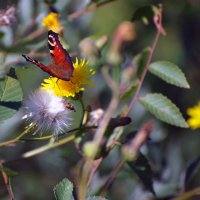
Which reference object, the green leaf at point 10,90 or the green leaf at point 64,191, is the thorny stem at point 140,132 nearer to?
the green leaf at point 64,191

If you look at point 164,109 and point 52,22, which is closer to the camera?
point 164,109

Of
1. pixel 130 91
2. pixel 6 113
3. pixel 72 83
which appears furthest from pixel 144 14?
pixel 6 113

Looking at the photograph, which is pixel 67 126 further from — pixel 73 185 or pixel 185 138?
pixel 185 138

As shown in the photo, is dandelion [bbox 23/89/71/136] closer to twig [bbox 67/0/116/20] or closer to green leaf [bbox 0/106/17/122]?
green leaf [bbox 0/106/17/122]

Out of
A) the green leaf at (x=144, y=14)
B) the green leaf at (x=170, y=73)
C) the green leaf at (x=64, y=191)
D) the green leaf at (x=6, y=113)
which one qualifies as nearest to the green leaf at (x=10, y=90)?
the green leaf at (x=6, y=113)

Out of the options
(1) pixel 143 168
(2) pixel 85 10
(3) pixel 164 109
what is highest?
(2) pixel 85 10

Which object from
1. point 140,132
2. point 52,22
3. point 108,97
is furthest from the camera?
point 108,97

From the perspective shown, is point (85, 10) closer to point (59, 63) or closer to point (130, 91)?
point (130, 91)
